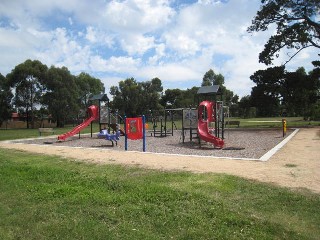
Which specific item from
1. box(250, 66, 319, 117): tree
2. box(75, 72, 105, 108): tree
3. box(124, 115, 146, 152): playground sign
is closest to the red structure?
box(124, 115, 146, 152): playground sign

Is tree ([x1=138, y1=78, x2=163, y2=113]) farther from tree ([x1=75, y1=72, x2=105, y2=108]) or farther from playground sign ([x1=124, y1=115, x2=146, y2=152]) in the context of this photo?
playground sign ([x1=124, y1=115, x2=146, y2=152])

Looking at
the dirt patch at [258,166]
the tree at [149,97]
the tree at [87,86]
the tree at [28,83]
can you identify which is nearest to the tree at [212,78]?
the tree at [149,97]

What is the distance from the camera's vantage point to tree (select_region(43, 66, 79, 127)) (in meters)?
47.2

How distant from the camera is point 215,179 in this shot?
261 inches

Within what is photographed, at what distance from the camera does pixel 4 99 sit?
160ft

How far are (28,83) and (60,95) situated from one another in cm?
498

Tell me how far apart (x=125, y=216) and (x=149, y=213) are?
1.10 feet

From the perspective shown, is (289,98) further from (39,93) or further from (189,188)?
(39,93)

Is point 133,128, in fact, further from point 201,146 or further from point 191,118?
point 191,118

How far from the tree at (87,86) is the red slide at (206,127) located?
4532cm

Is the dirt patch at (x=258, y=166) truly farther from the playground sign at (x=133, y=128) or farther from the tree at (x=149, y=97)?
the tree at (x=149, y=97)

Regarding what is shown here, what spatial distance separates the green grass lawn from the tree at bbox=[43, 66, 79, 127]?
4152cm

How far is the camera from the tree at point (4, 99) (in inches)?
1911

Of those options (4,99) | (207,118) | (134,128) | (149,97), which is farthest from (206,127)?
(149,97)
